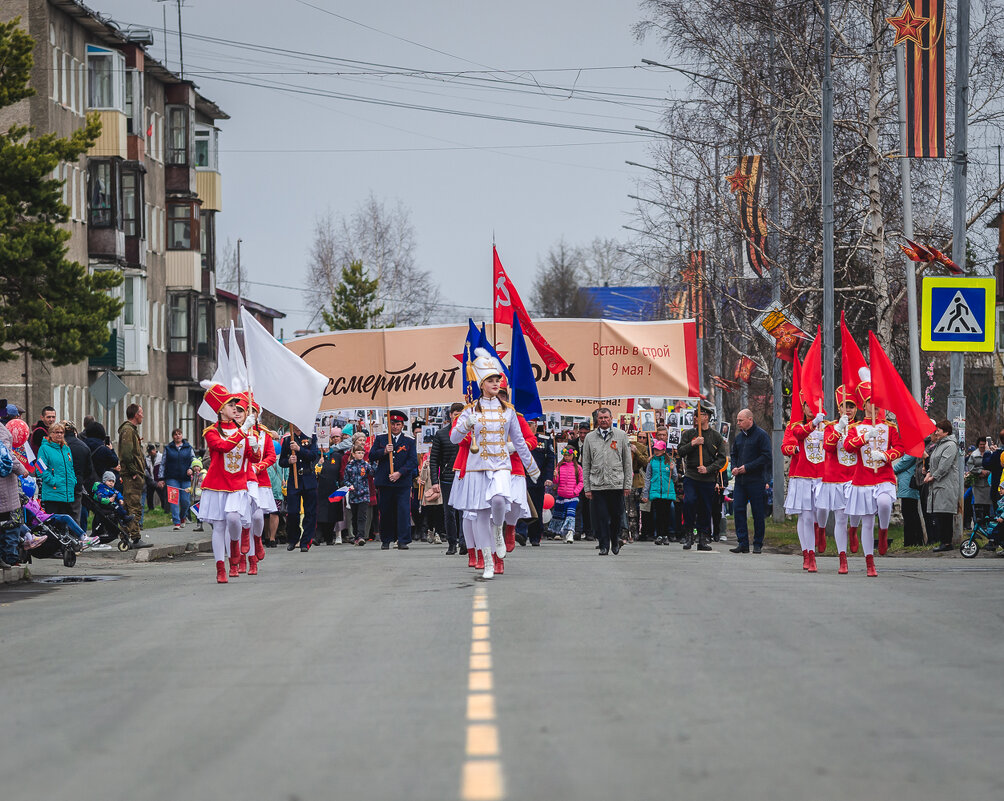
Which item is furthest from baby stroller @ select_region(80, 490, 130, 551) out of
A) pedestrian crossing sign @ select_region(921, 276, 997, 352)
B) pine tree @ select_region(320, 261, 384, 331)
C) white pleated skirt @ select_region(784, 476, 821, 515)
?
pine tree @ select_region(320, 261, 384, 331)

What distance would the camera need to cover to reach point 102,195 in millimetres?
53500

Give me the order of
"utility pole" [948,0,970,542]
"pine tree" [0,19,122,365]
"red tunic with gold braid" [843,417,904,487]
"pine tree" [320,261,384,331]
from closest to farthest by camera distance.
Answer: "red tunic with gold braid" [843,417,904,487], "utility pole" [948,0,970,542], "pine tree" [0,19,122,365], "pine tree" [320,261,384,331]

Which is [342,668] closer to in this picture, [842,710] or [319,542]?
[842,710]

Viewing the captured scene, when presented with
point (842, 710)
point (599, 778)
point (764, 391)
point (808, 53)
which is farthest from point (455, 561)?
point (764, 391)

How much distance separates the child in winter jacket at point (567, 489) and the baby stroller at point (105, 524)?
779cm

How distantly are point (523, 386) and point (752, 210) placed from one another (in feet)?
50.5

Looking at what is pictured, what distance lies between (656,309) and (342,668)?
53830 mm

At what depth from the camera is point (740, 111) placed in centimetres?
4019

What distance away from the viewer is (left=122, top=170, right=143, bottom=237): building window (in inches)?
2184

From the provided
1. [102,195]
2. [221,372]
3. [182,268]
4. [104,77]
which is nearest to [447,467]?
[221,372]

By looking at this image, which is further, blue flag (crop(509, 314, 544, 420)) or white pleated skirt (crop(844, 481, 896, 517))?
blue flag (crop(509, 314, 544, 420))

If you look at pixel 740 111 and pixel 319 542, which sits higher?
pixel 740 111

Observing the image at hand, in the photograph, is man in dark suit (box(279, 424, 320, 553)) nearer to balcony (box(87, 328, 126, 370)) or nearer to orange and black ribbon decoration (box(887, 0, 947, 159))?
orange and black ribbon decoration (box(887, 0, 947, 159))

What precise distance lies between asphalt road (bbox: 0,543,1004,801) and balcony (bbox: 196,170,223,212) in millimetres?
52562
